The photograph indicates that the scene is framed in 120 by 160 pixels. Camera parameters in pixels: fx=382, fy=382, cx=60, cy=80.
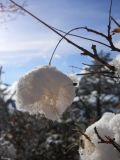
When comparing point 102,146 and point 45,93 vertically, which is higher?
point 45,93

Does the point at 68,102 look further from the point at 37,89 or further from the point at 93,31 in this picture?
the point at 93,31

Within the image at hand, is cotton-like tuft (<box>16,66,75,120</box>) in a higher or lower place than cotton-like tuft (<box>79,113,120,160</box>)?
higher

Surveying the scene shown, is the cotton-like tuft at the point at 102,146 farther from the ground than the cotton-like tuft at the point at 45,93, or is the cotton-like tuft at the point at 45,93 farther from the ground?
the cotton-like tuft at the point at 45,93

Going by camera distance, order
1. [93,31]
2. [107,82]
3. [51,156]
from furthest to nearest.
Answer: [107,82] → [51,156] → [93,31]

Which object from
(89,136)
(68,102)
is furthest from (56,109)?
(89,136)

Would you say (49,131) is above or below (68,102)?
below

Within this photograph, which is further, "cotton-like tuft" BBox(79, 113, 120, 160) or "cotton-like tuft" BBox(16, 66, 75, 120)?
"cotton-like tuft" BBox(79, 113, 120, 160)

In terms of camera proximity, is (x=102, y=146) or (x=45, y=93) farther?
(x=102, y=146)

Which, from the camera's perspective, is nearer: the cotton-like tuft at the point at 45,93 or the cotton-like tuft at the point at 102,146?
the cotton-like tuft at the point at 45,93
